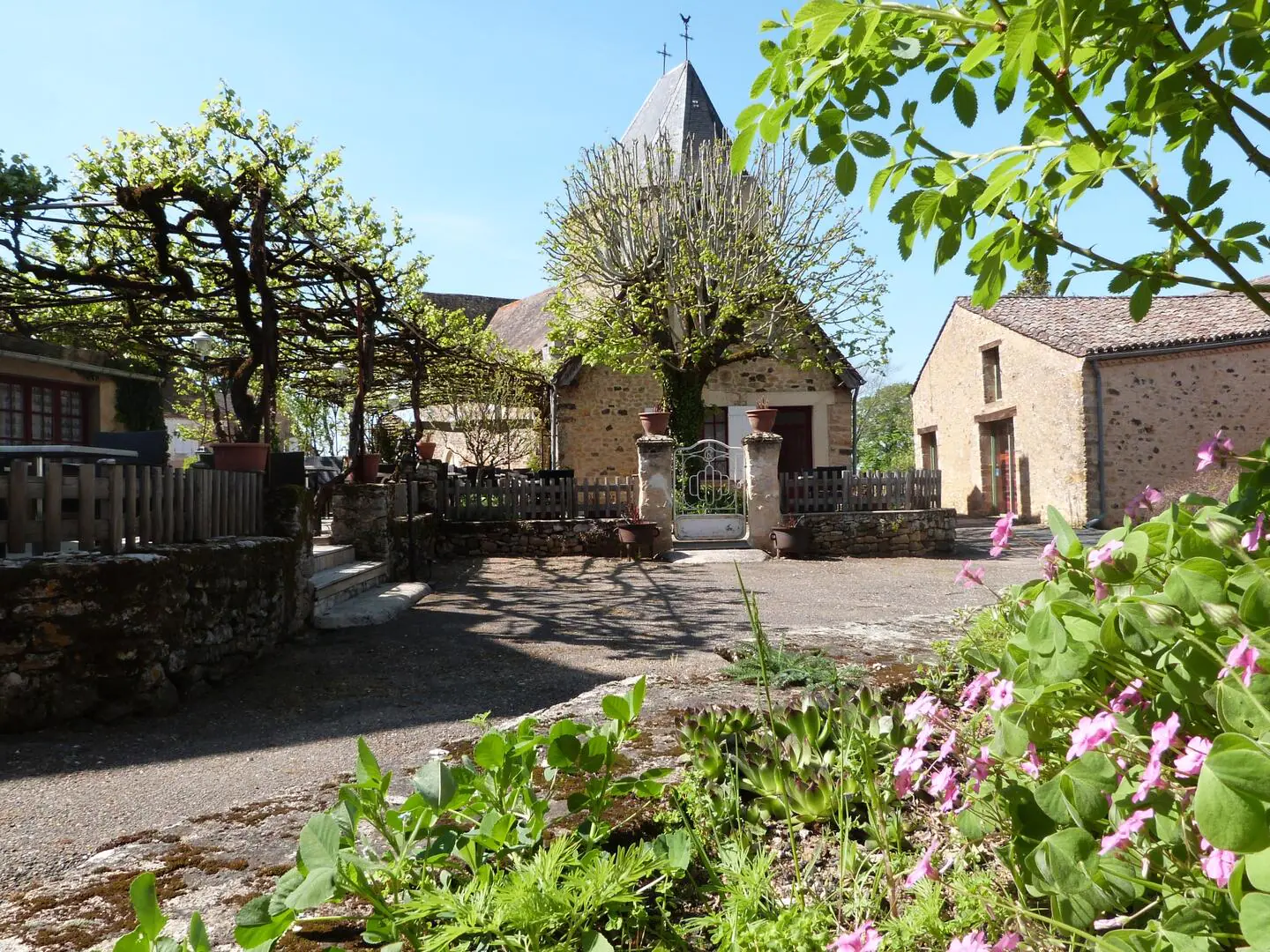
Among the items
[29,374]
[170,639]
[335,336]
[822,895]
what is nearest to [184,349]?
[29,374]

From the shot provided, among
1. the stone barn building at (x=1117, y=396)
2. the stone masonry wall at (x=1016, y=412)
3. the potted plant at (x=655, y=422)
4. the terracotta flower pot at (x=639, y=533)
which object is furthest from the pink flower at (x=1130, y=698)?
the stone barn building at (x=1117, y=396)

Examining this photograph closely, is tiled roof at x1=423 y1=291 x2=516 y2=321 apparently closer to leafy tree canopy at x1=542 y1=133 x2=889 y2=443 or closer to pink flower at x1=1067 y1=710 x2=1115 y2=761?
leafy tree canopy at x1=542 y1=133 x2=889 y2=443

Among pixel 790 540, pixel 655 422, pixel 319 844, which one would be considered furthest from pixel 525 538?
pixel 319 844

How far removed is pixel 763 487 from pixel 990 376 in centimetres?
1096

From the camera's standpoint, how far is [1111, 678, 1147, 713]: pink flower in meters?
1.23

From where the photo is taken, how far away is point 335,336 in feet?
38.8

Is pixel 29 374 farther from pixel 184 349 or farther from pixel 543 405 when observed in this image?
pixel 543 405

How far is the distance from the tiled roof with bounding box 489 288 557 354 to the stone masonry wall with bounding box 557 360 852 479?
2037 mm

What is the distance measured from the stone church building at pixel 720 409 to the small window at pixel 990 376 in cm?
435

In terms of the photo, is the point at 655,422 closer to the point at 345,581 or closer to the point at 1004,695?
the point at 345,581

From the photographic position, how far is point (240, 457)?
→ 6984mm

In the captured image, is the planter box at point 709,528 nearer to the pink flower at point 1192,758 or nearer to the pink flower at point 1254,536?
the pink flower at point 1254,536

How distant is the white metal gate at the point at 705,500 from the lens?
13883 millimetres

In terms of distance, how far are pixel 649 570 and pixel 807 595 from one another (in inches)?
124
